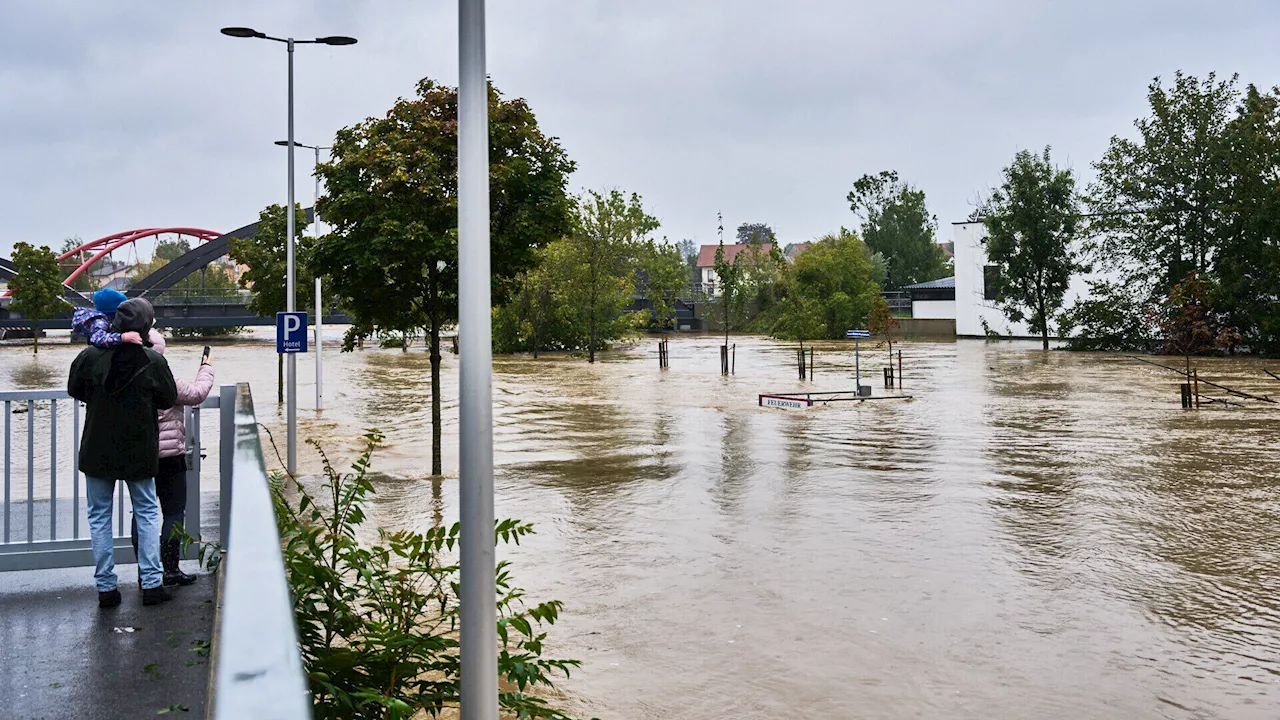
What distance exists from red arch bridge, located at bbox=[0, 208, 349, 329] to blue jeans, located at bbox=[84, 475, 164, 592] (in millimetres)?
63331

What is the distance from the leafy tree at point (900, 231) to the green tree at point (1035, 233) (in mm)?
48559

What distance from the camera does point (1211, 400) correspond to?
26.1 meters

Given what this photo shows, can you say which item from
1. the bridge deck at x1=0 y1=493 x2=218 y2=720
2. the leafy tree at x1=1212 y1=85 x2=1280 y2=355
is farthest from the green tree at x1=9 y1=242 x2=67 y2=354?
the bridge deck at x1=0 y1=493 x2=218 y2=720

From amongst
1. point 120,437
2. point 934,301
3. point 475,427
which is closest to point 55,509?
point 120,437

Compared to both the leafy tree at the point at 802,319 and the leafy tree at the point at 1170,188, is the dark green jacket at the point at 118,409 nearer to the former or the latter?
the leafy tree at the point at 1170,188

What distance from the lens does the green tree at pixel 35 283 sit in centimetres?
6681

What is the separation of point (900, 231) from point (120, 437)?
375ft

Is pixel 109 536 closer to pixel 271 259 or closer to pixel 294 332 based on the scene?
pixel 294 332

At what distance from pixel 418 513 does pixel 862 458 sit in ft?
25.5

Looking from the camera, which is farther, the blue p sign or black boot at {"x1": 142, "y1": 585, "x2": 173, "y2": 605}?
the blue p sign

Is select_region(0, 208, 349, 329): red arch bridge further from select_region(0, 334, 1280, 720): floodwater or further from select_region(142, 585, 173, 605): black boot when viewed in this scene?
select_region(142, 585, 173, 605): black boot

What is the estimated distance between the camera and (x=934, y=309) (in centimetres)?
8194

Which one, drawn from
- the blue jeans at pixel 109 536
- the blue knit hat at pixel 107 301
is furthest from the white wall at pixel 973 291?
the blue jeans at pixel 109 536

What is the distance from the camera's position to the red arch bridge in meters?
77.8
